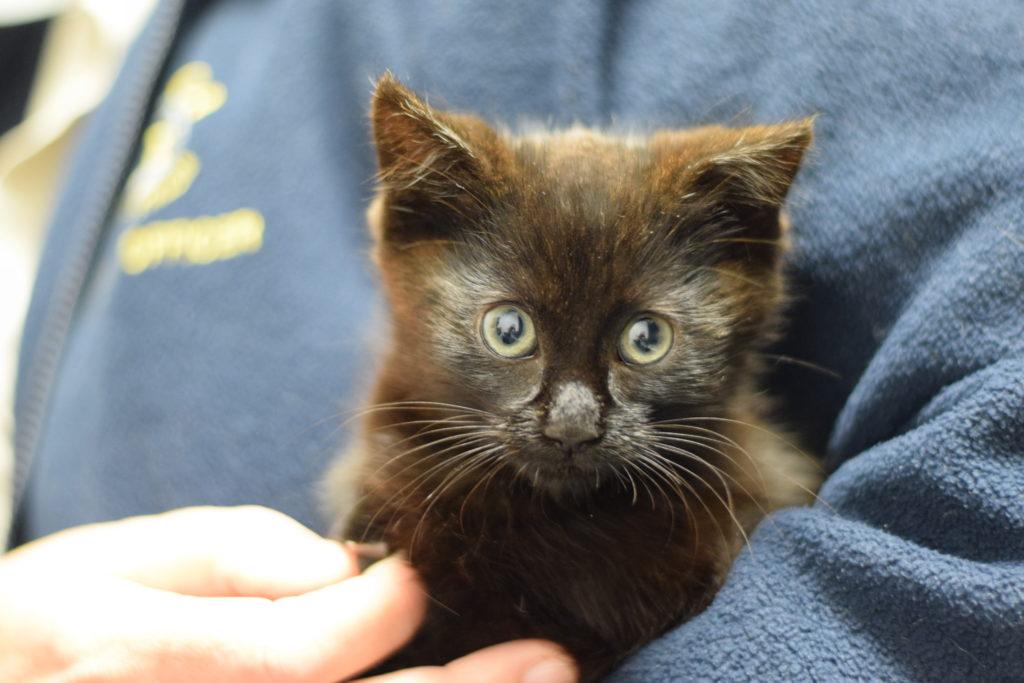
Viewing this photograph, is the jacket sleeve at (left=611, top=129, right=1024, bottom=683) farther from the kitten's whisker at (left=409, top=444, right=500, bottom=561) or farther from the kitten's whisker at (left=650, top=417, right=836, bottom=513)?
the kitten's whisker at (left=409, top=444, right=500, bottom=561)

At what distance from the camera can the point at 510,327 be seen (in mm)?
858

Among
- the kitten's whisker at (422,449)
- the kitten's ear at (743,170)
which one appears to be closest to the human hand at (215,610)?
the kitten's whisker at (422,449)

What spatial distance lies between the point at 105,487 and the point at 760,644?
941mm

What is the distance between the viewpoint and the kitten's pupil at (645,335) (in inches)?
33.7

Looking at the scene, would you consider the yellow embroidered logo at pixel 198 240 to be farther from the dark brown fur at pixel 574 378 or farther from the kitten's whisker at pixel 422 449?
the kitten's whisker at pixel 422 449

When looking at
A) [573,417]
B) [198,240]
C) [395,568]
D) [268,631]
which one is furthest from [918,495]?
[198,240]

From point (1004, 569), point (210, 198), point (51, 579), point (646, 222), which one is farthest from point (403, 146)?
point (1004, 569)

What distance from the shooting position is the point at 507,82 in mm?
1170

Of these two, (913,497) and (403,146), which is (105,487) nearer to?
(403,146)

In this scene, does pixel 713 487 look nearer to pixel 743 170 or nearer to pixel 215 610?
pixel 743 170

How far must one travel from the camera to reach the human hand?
0.77 meters

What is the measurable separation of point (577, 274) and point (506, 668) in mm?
410

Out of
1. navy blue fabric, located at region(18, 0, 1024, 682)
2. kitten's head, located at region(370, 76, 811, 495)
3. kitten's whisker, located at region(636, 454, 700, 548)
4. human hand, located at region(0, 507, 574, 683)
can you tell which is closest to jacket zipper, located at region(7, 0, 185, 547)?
navy blue fabric, located at region(18, 0, 1024, 682)

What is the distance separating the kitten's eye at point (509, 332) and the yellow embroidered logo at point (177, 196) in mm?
485
